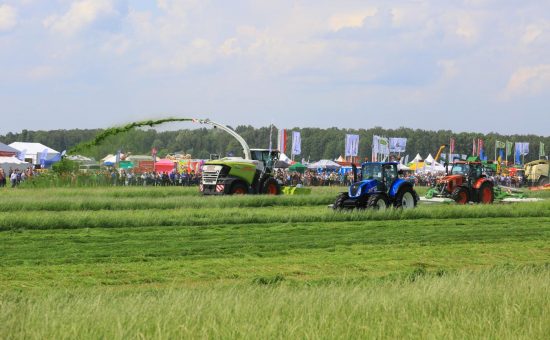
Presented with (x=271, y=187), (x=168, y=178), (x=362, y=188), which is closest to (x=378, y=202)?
(x=362, y=188)

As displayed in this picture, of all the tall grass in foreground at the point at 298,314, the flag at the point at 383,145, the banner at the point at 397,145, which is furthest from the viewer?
the banner at the point at 397,145

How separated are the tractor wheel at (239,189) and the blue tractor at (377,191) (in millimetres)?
8537

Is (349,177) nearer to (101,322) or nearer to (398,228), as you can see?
(398,228)

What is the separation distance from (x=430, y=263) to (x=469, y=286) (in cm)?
644

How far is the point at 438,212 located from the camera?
2750 cm

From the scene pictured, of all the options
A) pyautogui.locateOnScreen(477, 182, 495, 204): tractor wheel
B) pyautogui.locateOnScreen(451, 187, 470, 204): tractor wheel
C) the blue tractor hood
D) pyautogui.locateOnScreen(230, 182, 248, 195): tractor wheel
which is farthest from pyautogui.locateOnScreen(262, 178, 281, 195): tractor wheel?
the blue tractor hood

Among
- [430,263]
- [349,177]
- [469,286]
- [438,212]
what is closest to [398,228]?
[438,212]

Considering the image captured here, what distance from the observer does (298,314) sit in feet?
27.2

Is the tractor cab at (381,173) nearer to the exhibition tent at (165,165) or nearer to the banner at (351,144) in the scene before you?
the exhibition tent at (165,165)

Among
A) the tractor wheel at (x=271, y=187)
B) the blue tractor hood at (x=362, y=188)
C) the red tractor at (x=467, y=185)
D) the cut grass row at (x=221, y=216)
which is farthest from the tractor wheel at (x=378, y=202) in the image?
the tractor wheel at (x=271, y=187)

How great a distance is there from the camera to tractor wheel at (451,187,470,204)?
34.6 m

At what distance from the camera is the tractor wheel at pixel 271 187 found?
37312mm

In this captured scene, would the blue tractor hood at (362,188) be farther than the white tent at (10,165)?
No

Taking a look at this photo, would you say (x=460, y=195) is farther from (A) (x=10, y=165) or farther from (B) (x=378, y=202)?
(A) (x=10, y=165)
